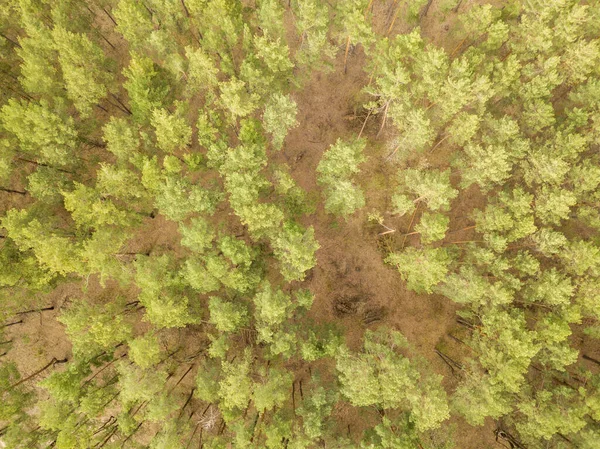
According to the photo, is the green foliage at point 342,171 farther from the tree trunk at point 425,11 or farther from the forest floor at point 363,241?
the tree trunk at point 425,11

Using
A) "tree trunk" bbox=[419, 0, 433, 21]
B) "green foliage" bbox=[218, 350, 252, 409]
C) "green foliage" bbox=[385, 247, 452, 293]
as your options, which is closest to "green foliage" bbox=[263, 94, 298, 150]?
"green foliage" bbox=[385, 247, 452, 293]

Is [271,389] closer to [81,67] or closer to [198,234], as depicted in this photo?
[198,234]

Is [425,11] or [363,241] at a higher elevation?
[425,11]

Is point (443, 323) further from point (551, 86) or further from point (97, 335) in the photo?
point (97, 335)

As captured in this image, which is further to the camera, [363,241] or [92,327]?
[363,241]

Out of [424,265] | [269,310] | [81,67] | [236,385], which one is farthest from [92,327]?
[424,265]

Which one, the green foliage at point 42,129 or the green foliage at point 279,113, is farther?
the green foliage at point 279,113

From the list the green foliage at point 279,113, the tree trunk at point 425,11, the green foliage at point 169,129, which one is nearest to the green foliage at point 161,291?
the green foliage at point 169,129

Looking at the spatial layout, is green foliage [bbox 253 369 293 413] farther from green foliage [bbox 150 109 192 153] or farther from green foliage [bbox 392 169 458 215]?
green foliage [bbox 150 109 192 153]
